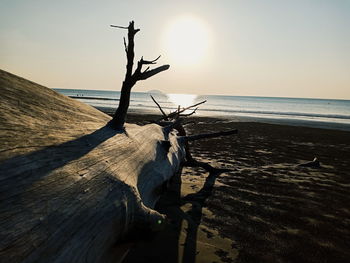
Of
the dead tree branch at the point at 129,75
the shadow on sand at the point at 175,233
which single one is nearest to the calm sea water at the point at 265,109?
the shadow on sand at the point at 175,233

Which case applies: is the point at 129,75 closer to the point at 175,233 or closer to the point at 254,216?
the point at 175,233

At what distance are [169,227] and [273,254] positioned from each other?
1.34 m

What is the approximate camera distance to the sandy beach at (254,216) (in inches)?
127

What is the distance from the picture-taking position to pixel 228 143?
477 inches

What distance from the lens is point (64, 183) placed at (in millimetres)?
1769

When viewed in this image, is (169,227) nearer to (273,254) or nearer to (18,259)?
(273,254)

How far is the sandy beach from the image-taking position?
3.24m

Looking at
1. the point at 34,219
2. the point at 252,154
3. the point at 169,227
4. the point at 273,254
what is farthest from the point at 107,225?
the point at 252,154

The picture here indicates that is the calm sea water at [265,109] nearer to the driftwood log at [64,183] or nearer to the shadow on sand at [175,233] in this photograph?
the shadow on sand at [175,233]

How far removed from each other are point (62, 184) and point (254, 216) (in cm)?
340

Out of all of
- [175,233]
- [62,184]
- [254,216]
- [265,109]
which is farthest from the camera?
[265,109]

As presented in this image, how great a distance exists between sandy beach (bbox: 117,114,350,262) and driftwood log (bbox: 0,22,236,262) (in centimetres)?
54

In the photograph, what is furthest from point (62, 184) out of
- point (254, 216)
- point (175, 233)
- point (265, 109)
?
point (265, 109)

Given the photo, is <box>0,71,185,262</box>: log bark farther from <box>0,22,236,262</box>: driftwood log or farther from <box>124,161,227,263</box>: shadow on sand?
<box>124,161,227,263</box>: shadow on sand
